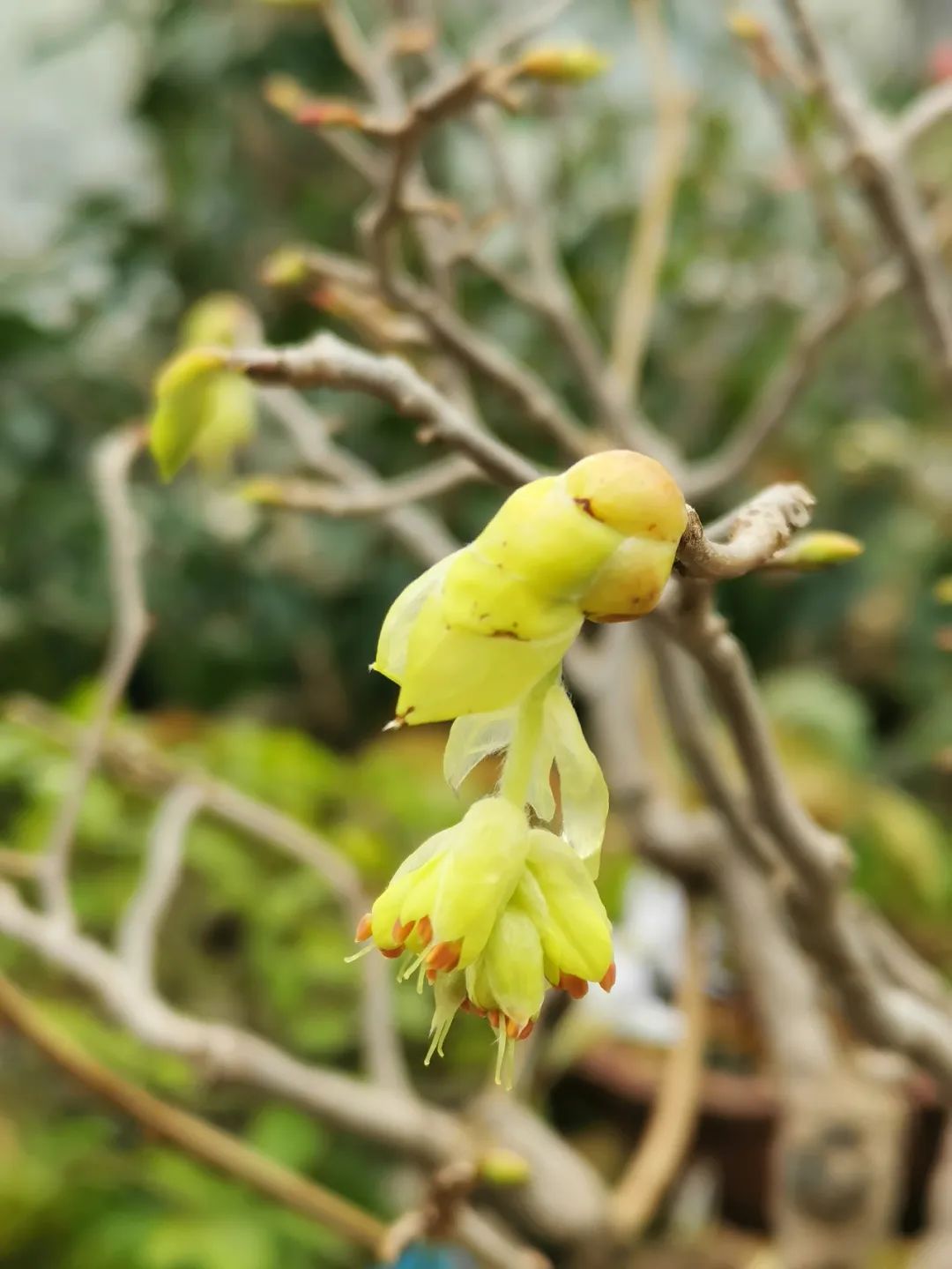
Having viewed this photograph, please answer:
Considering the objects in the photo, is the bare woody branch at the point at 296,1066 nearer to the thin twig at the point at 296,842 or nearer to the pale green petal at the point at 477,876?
the thin twig at the point at 296,842

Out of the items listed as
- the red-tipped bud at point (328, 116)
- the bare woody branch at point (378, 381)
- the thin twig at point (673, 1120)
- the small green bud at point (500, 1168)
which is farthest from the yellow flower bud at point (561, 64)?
the thin twig at point (673, 1120)

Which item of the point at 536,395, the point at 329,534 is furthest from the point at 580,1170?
the point at 329,534

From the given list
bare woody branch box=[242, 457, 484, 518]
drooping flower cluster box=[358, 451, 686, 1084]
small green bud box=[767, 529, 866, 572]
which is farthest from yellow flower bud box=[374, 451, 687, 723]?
bare woody branch box=[242, 457, 484, 518]

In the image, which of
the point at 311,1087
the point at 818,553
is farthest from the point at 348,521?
the point at 818,553

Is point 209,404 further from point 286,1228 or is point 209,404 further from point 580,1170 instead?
point 286,1228

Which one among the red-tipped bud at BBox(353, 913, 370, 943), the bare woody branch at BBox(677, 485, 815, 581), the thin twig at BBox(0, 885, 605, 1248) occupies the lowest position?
the thin twig at BBox(0, 885, 605, 1248)

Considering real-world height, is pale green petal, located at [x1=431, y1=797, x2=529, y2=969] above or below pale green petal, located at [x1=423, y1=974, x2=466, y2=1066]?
above

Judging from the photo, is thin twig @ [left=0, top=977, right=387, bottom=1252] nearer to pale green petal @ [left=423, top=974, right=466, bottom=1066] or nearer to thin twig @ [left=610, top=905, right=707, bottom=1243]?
thin twig @ [left=610, top=905, right=707, bottom=1243]
